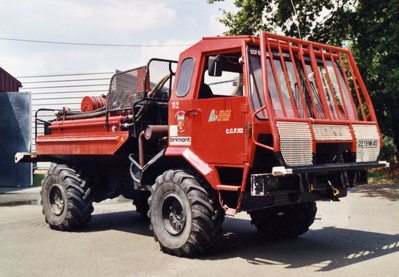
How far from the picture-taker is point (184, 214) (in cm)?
699

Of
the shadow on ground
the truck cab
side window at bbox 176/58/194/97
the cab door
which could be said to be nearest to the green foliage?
the shadow on ground

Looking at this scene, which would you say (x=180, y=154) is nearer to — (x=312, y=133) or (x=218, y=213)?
(x=218, y=213)

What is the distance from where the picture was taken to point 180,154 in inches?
287

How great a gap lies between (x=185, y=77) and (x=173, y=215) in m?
2.20

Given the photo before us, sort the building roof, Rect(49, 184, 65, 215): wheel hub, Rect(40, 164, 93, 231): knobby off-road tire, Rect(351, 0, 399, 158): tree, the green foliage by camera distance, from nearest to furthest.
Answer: Rect(40, 164, 93, 231): knobby off-road tire → Rect(49, 184, 65, 215): wheel hub → Rect(351, 0, 399, 158): tree → the building roof → the green foliage

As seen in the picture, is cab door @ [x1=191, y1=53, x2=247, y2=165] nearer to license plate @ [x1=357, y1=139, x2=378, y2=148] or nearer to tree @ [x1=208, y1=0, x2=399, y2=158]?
license plate @ [x1=357, y1=139, x2=378, y2=148]

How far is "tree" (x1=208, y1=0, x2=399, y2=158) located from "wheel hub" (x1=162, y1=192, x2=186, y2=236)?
1032 centimetres

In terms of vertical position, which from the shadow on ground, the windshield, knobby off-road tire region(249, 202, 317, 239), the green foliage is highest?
the windshield

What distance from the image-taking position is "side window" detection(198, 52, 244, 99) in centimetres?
702

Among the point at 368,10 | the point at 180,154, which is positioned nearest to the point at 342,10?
the point at 368,10

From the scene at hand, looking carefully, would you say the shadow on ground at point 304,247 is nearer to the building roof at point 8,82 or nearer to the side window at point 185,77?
the side window at point 185,77

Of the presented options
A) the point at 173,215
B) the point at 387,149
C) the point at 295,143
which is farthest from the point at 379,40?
the point at 387,149

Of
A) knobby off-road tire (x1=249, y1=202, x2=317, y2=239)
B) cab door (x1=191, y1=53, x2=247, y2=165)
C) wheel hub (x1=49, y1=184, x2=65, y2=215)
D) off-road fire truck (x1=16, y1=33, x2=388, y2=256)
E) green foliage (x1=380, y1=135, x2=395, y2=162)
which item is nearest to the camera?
off-road fire truck (x1=16, y1=33, x2=388, y2=256)

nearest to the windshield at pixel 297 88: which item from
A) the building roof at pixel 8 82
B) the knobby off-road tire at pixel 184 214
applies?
the knobby off-road tire at pixel 184 214
